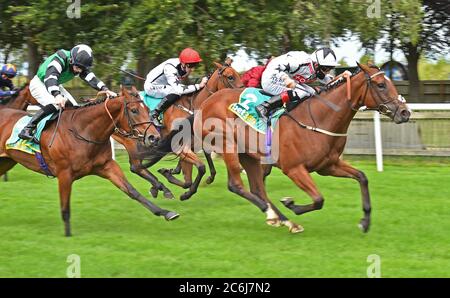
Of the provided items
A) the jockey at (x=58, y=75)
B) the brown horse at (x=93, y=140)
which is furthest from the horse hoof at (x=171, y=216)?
the jockey at (x=58, y=75)

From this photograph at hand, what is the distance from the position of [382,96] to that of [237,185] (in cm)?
177

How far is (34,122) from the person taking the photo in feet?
25.6

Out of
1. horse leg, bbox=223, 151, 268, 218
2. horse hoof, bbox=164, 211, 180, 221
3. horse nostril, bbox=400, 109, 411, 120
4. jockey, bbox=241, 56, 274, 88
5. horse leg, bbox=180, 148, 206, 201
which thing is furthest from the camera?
jockey, bbox=241, 56, 274, 88

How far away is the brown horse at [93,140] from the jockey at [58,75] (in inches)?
5.7

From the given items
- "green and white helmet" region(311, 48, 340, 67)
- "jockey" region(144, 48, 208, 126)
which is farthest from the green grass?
"green and white helmet" region(311, 48, 340, 67)

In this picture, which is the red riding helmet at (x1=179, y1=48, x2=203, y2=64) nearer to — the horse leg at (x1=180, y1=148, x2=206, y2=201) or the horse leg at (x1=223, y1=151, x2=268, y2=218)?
the horse leg at (x1=180, y1=148, x2=206, y2=201)

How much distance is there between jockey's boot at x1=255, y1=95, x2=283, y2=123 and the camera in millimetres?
7930

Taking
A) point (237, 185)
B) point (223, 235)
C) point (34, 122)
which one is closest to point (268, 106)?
point (237, 185)

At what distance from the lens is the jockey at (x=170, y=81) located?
9672mm

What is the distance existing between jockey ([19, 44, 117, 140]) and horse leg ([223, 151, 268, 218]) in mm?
1385

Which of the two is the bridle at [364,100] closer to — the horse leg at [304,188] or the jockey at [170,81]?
the horse leg at [304,188]

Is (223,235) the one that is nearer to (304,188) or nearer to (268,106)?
(304,188)
